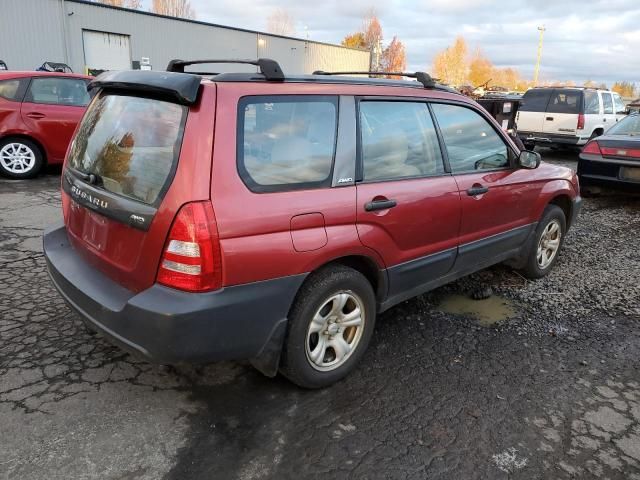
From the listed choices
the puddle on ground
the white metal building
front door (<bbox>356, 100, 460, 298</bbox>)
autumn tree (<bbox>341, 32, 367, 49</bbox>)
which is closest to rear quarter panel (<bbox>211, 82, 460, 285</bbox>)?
front door (<bbox>356, 100, 460, 298</bbox>)

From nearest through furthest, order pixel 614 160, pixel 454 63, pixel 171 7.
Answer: pixel 614 160
pixel 171 7
pixel 454 63

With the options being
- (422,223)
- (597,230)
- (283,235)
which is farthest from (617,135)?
(283,235)

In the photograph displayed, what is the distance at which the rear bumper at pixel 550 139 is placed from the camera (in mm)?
13078

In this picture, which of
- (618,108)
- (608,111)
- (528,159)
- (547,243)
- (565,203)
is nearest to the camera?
(528,159)

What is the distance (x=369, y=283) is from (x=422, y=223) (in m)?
0.54

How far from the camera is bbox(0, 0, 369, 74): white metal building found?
784 inches

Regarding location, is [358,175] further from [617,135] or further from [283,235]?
[617,135]

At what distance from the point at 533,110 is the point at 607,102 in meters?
2.38

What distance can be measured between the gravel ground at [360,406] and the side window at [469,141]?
3.86 feet

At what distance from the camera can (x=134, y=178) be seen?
247 centimetres

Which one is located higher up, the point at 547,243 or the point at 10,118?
the point at 10,118

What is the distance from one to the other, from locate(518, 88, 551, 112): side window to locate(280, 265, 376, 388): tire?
41.8 feet

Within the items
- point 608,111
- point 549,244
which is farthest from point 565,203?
point 608,111

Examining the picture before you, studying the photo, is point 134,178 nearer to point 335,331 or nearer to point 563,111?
point 335,331
